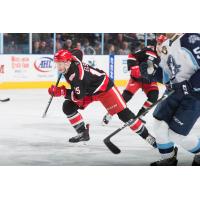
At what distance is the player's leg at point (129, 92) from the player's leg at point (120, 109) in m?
0.02

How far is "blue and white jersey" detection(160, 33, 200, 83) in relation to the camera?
136 inches

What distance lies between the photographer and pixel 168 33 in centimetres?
373

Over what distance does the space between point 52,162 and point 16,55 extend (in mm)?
988

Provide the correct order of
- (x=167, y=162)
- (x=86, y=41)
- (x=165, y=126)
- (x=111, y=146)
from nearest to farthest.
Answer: (x=165, y=126), (x=167, y=162), (x=111, y=146), (x=86, y=41)

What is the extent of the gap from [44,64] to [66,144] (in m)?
0.65

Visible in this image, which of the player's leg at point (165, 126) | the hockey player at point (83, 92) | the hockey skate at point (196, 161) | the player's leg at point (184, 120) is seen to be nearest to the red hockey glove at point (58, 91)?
the hockey player at point (83, 92)

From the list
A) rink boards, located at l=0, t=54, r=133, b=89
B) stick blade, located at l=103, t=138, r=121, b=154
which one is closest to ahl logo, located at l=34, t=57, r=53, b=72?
rink boards, located at l=0, t=54, r=133, b=89

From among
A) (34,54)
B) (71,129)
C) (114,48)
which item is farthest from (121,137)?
(34,54)

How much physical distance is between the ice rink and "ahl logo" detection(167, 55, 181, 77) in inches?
12.9

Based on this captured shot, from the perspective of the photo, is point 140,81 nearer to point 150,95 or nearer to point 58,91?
point 150,95

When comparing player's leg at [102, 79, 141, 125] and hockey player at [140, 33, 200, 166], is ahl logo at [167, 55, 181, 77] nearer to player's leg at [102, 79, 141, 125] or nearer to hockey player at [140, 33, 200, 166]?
hockey player at [140, 33, 200, 166]

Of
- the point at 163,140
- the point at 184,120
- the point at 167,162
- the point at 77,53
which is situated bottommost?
the point at 167,162

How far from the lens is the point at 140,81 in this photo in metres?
3.90

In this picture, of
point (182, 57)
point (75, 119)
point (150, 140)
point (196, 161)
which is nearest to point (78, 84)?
point (75, 119)
